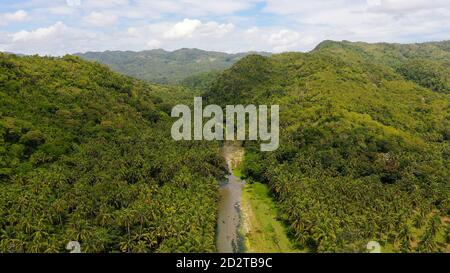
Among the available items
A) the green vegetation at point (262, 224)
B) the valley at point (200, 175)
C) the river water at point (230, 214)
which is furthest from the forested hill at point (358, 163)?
the river water at point (230, 214)

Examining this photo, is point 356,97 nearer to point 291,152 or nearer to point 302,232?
point 291,152

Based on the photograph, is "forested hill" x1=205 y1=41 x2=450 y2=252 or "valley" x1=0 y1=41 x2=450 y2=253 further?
"forested hill" x1=205 y1=41 x2=450 y2=252

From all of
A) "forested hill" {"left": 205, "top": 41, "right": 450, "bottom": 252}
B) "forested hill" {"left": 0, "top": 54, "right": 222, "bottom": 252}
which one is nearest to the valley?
"forested hill" {"left": 0, "top": 54, "right": 222, "bottom": 252}

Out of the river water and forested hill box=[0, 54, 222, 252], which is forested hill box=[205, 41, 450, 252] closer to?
the river water

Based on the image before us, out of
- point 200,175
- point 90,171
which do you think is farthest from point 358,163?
point 90,171
